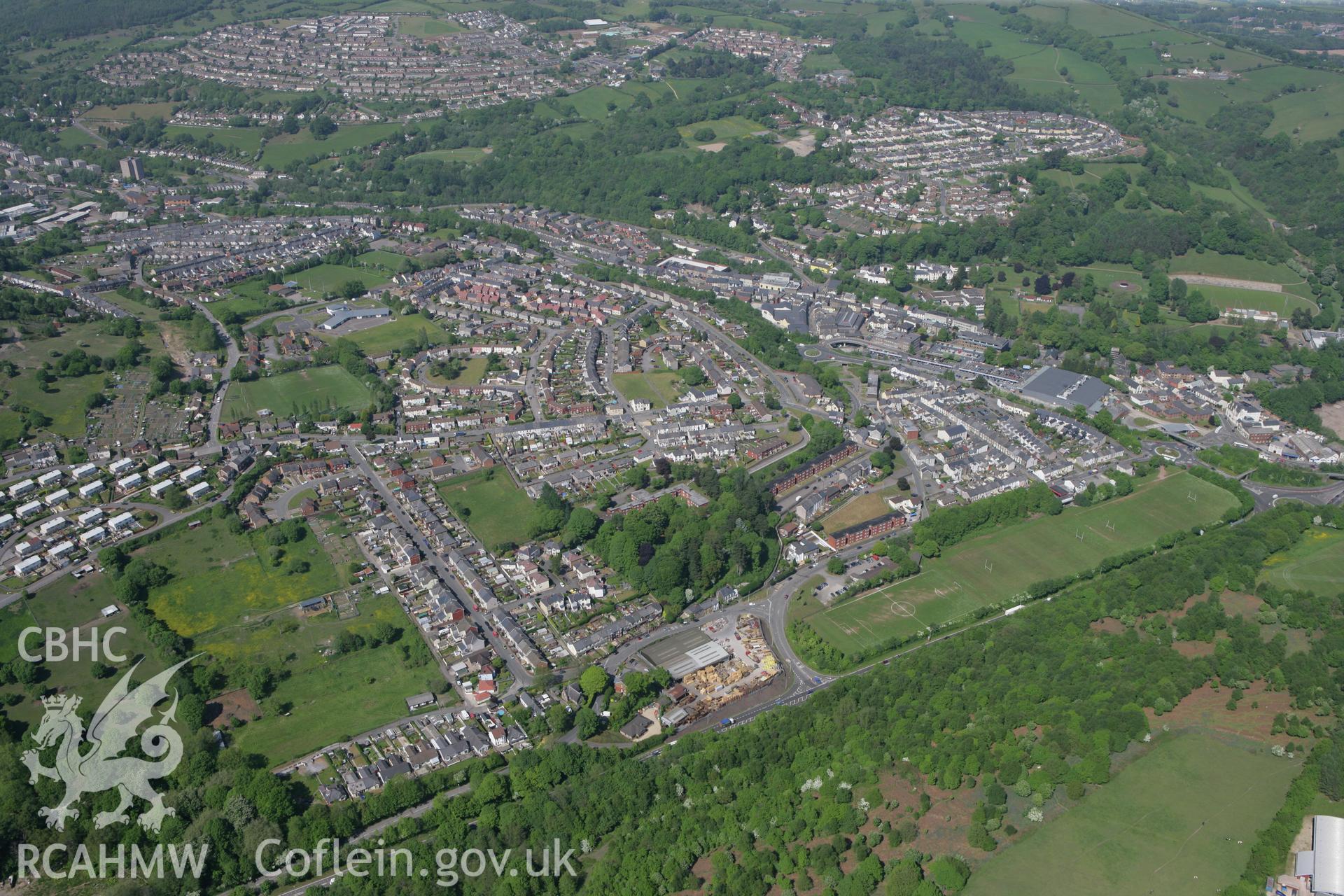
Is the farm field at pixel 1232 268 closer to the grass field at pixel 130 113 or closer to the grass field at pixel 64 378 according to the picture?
the grass field at pixel 64 378

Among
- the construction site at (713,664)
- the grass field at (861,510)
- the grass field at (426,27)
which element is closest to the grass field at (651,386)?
the grass field at (861,510)

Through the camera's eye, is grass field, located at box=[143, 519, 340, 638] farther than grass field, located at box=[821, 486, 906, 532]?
No

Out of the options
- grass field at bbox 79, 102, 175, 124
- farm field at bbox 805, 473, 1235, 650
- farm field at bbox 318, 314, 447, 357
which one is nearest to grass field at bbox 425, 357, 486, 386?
farm field at bbox 318, 314, 447, 357

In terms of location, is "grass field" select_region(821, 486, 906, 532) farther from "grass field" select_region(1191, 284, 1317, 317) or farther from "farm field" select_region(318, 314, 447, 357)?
"grass field" select_region(1191, 284, 1317, 317)

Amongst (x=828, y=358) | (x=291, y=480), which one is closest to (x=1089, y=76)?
(x=828, y=358)

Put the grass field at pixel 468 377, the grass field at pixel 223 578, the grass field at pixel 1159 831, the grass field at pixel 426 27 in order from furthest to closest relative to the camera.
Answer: the grass field at pixel 426 27 < the grass field at pixel 468 377 < the grass field at pixel 223 578 < the grass field at pixel 1159 831

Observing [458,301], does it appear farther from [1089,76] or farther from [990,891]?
[1089,76]
